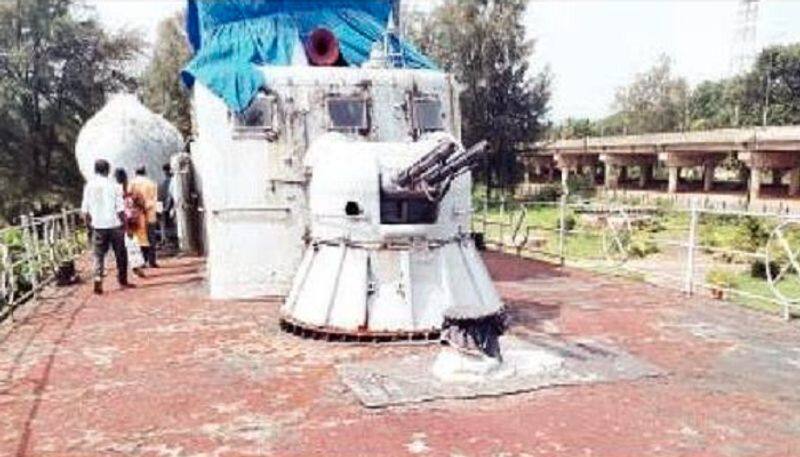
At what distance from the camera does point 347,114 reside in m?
10.2

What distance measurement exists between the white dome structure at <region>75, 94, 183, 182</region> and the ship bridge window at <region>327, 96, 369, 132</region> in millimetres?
6928

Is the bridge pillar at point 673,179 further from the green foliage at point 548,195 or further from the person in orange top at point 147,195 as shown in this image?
the person in orange top at point 147,195

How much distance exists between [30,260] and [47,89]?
20.8 metres

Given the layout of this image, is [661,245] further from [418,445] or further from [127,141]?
[418,445]

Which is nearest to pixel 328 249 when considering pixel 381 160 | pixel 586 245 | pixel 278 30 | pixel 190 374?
pixel 381 160

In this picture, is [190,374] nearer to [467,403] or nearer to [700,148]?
[467,403]

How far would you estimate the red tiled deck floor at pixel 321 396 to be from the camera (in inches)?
211

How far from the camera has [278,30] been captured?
11844 millimetres

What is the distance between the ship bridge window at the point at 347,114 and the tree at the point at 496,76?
27627 mm

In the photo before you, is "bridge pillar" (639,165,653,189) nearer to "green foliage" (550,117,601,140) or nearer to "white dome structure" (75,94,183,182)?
"green foliage" (550,117,601,140)

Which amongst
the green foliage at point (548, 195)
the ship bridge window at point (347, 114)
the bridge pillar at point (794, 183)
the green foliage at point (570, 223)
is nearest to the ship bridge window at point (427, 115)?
the ship bridge window at point (347, 114)

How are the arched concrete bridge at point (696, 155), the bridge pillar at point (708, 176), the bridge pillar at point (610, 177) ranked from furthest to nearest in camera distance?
the bridge pillar at point (610, 177), the bridge pillar at point (708, 176), the arched concrete bridge at point (696, 155)

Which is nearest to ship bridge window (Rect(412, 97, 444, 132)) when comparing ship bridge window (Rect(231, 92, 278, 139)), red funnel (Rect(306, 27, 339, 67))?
red funnel (Rect(306, 27, 339, 67))

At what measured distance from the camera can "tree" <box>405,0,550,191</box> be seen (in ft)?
124
